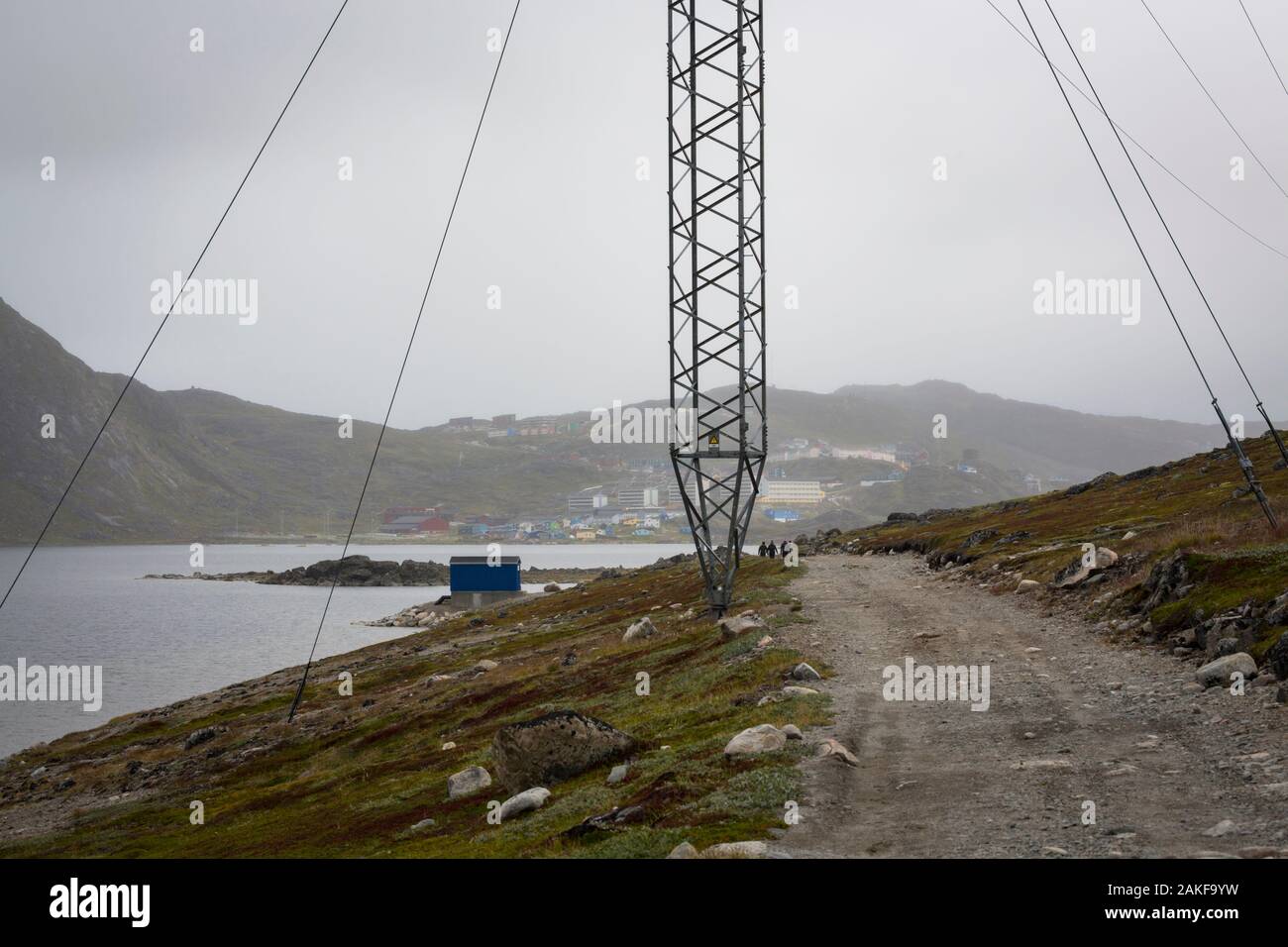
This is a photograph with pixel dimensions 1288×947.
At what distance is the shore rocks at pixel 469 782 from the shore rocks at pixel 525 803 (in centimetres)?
488

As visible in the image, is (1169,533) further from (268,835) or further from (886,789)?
(268,835)

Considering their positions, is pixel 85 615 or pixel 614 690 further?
pixel 85 615

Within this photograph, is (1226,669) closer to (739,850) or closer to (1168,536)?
(739,850)

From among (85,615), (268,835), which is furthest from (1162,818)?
(85,615)

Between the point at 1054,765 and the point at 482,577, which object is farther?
the point at 482,577

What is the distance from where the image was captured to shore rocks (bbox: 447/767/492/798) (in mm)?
24609

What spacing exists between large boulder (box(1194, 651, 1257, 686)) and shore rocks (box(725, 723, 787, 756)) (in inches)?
329

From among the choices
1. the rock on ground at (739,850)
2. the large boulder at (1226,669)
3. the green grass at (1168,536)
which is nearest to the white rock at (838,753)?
the rock on ground at (739,850)

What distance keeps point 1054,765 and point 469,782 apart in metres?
14.2

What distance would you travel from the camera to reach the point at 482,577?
14350 centimetres

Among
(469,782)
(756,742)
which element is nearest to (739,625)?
(469,782)

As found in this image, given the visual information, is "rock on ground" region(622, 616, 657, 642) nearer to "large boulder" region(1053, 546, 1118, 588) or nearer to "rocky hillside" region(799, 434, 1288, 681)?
"rocky hillside" region(799, 434, 1288, 681)

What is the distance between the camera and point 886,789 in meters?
15.6
